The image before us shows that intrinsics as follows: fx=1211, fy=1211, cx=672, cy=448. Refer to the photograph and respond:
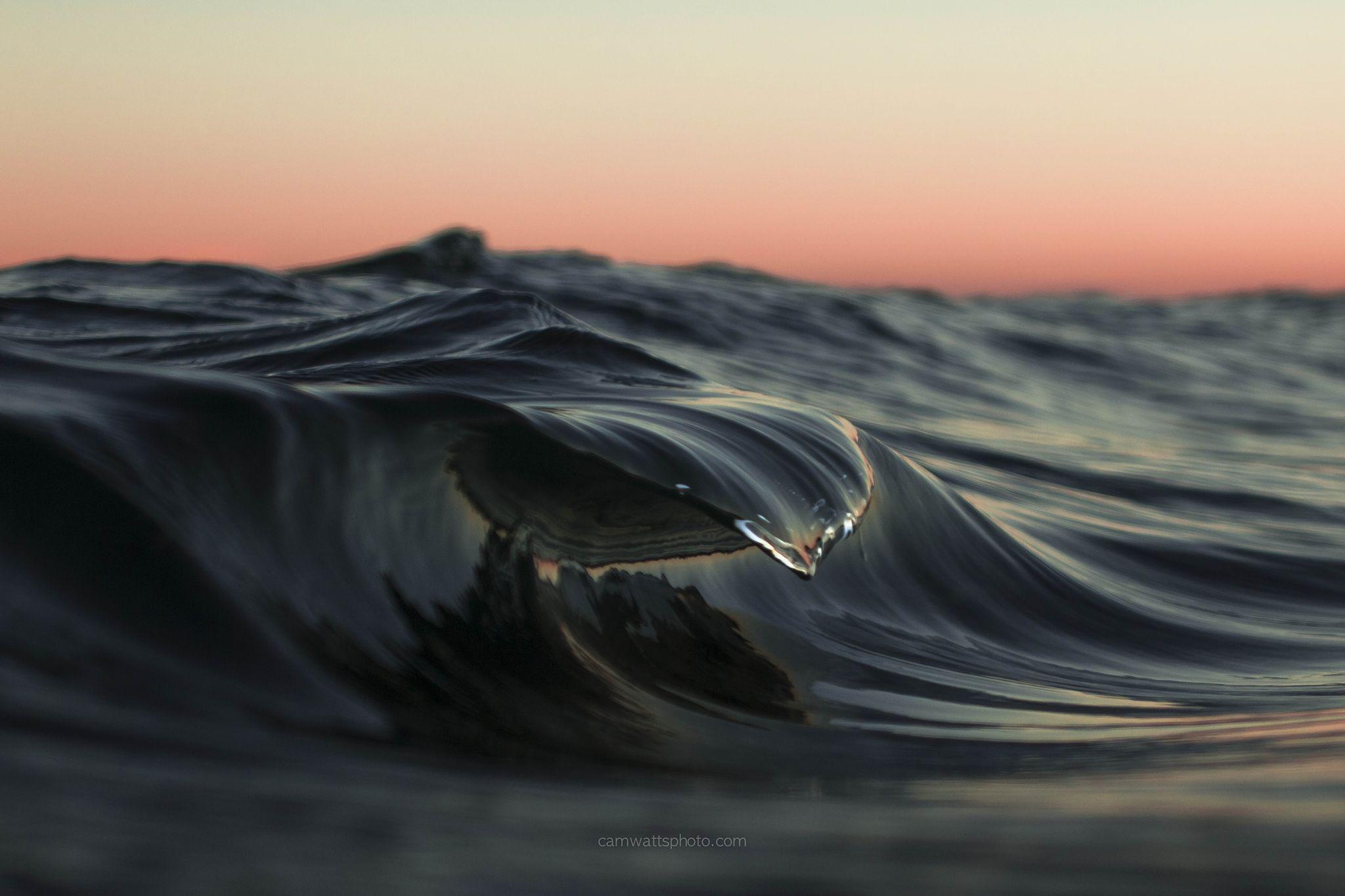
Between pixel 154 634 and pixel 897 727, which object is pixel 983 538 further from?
pixel 154 634

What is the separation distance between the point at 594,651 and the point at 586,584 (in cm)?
13

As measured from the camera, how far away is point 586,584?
5.74ft

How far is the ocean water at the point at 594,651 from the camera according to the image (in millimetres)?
939

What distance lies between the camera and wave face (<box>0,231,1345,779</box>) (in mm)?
1344

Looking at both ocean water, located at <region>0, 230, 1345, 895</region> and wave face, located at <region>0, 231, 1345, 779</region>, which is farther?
wave face, located at <region>0, 231, 1345, 779</region>

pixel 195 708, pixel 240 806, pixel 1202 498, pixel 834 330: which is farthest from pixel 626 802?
pixel 834 330

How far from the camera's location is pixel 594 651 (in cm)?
165

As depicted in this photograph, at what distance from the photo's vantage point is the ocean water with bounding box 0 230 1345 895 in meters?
0.94

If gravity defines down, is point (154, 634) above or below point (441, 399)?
below

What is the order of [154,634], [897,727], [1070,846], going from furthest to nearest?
[897,727] → [154,634] → [1070,846]

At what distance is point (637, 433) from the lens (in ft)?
6.31

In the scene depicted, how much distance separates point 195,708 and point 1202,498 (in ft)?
11.9

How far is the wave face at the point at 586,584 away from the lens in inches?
52.9

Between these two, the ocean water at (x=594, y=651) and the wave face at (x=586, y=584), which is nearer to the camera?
the ocean water at (x=594, y=651)
